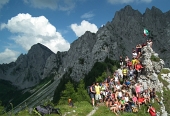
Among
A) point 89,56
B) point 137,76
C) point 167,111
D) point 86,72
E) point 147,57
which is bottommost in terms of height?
point 167,111

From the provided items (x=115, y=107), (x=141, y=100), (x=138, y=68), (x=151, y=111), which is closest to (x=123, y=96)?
(x=115, y=107)

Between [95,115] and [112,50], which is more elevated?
[112,50]

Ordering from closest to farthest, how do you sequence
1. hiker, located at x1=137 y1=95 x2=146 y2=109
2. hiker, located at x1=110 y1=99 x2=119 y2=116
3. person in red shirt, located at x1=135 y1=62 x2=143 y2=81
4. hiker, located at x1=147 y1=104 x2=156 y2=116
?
hiker, located at x1=110 y1=99 x2=119 y2=116
hiker, located at x1=147 y1=104 x2=156 y2=116
hiker, located at x1=137 y1=95 x2=146 y2=109
person in red shirt, located at x1=135 y1=62 x2=143 y2=81

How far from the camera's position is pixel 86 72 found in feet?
607

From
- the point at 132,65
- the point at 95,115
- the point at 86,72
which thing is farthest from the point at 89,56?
the point at 95,115

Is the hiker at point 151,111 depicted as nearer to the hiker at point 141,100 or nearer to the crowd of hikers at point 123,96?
the crowd of hikers at point 123,96

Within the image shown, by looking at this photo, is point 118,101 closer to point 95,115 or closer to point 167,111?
point 95,115

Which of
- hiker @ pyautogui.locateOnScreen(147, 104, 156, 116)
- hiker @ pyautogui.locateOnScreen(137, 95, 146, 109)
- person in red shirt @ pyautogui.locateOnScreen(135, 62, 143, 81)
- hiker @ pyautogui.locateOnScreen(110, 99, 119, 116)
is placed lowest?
hiker @ pyautogui.locateOnScreen(147, 104, 156, 116)

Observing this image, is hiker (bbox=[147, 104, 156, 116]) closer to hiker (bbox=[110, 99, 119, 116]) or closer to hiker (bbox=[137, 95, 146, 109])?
hiker (bbox=[137, 95, 146, 109])

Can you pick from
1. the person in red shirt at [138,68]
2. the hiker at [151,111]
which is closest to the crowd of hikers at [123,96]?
the hiker at [151,111]

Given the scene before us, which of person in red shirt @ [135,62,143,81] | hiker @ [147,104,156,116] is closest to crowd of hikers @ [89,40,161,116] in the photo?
hiker @ [147,104,156,116]

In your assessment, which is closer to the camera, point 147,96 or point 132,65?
point 147,96

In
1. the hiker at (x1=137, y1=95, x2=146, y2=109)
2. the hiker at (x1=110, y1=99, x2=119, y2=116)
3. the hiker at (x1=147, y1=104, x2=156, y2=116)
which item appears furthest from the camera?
the hiker at (x1=137, y1=95, x2=146, y2=109)

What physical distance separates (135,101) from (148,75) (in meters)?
7.66
